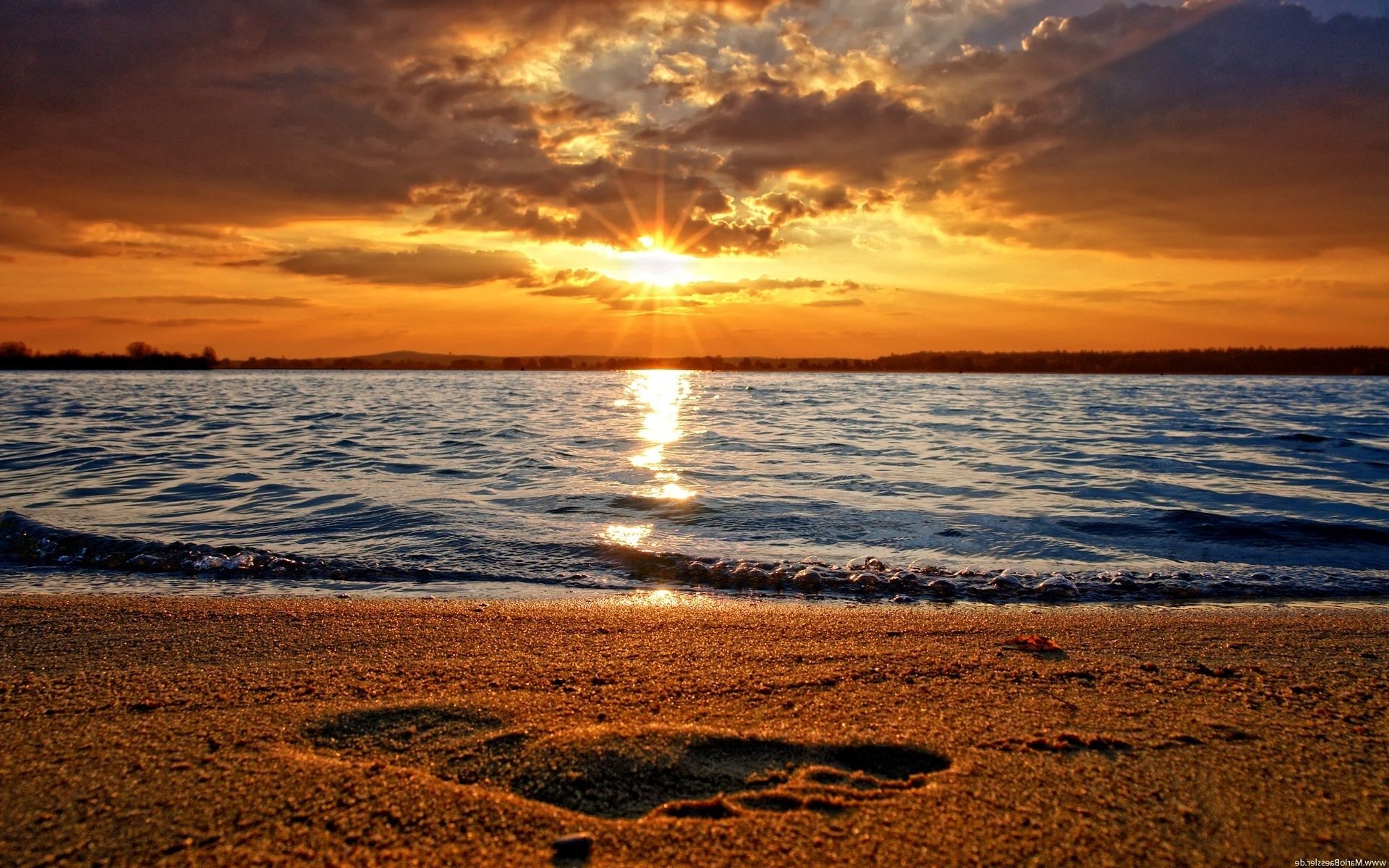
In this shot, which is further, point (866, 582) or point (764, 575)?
point (764, 575)

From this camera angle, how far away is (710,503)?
1003 centimetres

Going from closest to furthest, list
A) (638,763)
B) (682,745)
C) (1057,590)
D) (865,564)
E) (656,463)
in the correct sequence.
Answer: (638,763)
(682,745)
(1057,590)
(865,564)
(656,463)

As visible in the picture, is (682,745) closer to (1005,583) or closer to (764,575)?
(764,575)

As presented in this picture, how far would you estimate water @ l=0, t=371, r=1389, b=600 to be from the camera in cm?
670

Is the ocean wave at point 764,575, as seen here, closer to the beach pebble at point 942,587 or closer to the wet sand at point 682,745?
the beach pebble at point 942,587

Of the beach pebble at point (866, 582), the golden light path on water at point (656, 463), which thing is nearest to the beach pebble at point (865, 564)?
the beach pebble at point (866, 582)

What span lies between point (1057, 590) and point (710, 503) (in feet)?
15.6

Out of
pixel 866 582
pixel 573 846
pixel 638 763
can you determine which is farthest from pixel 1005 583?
pixel 573 846

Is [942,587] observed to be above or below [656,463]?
below

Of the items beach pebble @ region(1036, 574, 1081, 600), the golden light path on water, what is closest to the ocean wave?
beach pebble @ region(1036, 574, 1081, 600)

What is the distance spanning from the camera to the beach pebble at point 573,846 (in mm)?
2137

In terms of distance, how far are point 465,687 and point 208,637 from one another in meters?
1.92

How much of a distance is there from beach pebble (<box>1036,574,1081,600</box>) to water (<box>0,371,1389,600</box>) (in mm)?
143

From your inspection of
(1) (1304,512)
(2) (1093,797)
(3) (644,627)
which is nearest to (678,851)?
(2) (1093,797)
